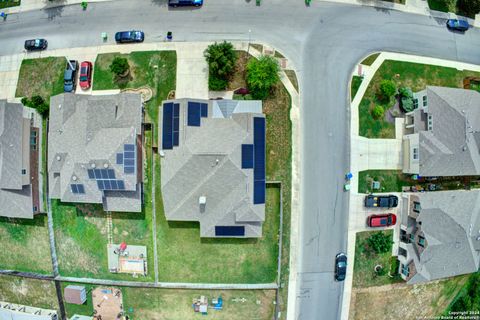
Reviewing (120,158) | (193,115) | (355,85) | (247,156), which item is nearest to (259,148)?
(247,156)

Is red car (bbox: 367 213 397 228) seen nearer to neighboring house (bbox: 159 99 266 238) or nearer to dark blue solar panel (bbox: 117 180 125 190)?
neighboring house (bbox: 159 99 266 238)

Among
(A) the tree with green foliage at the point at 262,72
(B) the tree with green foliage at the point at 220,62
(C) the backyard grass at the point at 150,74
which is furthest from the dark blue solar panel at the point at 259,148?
(C) the backyard grass at the point at 150,74

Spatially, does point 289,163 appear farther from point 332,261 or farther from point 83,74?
point 83,74

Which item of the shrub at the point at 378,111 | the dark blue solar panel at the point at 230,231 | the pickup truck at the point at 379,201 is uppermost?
the shrub at the point at 378,111

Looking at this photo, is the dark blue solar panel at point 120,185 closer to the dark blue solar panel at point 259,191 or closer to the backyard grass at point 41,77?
the dark blue solar panel at point 259,191

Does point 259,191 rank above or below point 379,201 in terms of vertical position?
above

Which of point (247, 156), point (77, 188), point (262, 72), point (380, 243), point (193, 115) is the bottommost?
point (380, 243)

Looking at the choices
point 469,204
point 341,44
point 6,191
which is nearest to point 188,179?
point 6,191

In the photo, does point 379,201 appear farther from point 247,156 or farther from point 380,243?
point 247,156
